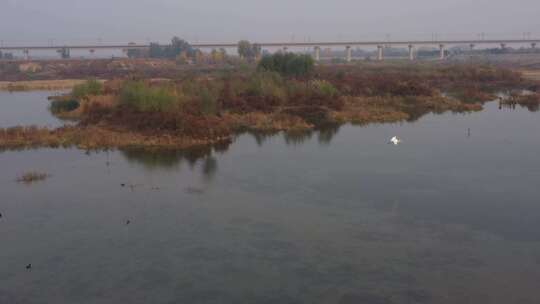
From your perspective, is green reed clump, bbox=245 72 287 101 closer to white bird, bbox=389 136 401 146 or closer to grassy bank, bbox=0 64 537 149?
grassy bank, bbox=0 64 537 149

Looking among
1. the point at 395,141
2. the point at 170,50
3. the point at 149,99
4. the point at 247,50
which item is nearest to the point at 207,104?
the point at 149,99

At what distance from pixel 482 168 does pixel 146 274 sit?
952cm

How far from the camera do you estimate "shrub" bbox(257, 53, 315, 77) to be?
32469mm

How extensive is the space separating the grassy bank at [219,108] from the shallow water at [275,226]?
1308mm

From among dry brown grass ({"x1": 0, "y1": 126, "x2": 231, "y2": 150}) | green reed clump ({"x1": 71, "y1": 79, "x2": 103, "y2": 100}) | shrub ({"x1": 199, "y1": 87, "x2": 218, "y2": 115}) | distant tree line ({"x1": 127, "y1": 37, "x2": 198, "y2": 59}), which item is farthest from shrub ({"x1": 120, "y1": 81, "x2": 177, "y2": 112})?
distant tree line ({"x1": 127, "y1": 37, "x2": 198, "y2": 59})

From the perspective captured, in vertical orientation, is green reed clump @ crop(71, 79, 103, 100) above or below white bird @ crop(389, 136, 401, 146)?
above

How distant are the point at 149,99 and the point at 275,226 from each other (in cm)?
1055

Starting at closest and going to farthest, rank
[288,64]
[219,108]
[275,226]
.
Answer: [275,226] < [219,108] < [288,64]

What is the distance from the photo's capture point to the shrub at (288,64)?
32.5 m

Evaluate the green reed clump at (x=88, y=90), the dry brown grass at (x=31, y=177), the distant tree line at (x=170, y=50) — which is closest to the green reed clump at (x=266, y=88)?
the green reed clump at (x=88, y=90)

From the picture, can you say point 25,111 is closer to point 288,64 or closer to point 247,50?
point 288,64

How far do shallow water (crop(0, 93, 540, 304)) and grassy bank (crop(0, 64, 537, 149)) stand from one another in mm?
1308

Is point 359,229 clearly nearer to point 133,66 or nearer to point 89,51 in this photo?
point 133,66

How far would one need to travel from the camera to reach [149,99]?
18594 mm
